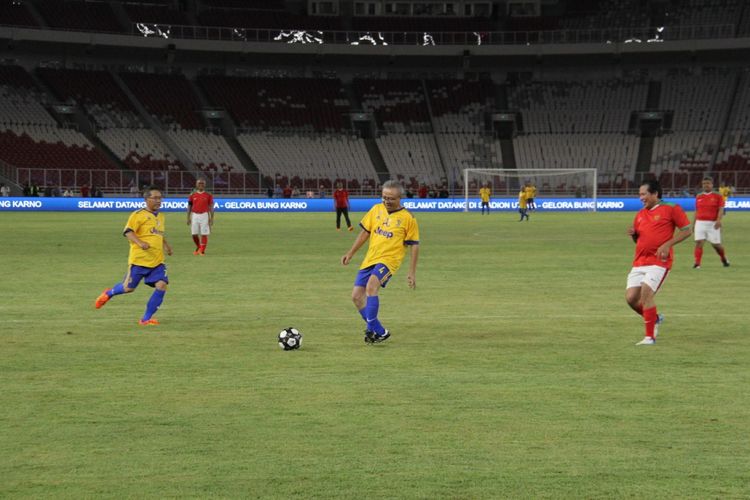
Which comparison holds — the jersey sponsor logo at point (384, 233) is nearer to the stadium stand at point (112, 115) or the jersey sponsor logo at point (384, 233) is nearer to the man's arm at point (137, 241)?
the man's arm at point (137, 241)

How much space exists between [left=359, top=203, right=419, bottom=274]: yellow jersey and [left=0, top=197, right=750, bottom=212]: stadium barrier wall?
48.0m

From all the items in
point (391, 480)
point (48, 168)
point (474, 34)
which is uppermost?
point (474, 34)

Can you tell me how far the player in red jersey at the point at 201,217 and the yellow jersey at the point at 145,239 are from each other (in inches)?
546

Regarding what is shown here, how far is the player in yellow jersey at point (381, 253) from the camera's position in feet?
39.5

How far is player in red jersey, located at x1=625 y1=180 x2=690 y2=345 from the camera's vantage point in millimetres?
11953

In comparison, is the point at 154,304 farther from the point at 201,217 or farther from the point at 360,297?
the point at 201,217

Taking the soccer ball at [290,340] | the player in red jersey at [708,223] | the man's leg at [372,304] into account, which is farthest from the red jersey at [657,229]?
the player in red jersey at [708,223]

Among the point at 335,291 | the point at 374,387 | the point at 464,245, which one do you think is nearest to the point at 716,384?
the point at 374,387

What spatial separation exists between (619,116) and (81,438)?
75.3 m

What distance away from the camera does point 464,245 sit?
103 feet

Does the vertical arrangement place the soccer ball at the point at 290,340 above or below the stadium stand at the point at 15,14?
below

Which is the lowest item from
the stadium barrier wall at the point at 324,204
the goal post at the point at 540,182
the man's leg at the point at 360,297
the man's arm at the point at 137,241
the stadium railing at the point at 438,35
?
the stadium barrier wall at the point at 324,204

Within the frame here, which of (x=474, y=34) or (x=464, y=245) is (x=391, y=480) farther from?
(x=474, y=34)

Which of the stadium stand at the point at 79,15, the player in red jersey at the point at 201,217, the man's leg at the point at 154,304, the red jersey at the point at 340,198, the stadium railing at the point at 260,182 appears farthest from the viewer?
the stadium stand at the point at 79,15
